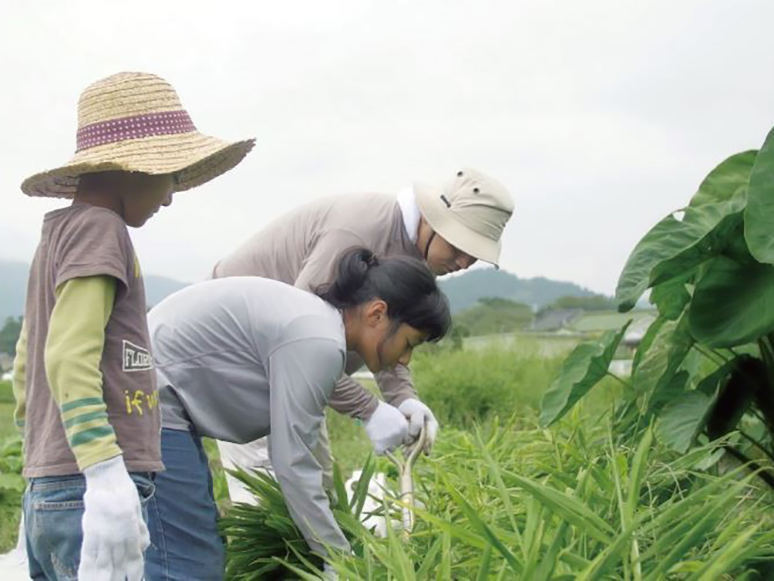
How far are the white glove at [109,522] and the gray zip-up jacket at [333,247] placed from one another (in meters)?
0.99

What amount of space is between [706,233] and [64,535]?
167 centimetres

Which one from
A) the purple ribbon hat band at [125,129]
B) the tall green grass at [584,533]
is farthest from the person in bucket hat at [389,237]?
the purple ribbon hat band at [125,129]

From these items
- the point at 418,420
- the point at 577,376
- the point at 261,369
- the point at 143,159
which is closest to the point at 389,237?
the point at 418,420

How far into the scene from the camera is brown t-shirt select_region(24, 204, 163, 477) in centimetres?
182

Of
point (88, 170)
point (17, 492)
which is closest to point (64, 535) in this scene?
point (88, 170)

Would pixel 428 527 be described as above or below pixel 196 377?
below

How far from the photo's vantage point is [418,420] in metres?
3.03

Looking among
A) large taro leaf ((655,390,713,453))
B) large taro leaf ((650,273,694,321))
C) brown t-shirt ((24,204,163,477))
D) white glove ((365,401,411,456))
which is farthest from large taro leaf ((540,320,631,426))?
brown t-shirt ((24,204,163,477))

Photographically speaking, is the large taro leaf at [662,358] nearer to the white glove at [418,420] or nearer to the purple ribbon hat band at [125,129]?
the white glove at [418,420]

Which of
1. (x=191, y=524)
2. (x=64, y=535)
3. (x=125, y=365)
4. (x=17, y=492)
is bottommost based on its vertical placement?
(x=17, y=492)

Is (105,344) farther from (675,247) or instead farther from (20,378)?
(675,247)

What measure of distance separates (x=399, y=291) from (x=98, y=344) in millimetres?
724

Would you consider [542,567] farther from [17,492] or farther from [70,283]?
[17,492]

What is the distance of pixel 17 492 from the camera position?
444cm
